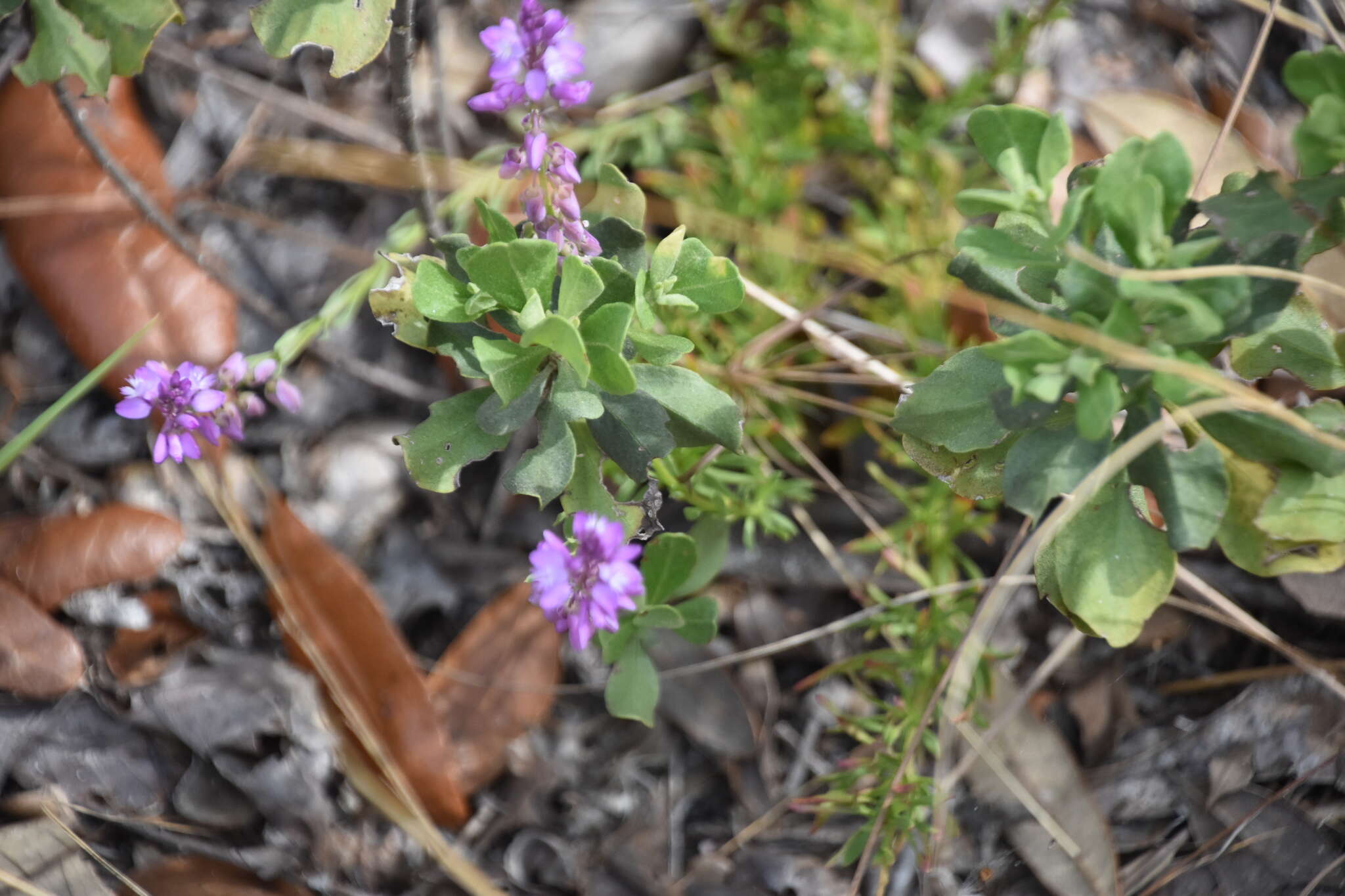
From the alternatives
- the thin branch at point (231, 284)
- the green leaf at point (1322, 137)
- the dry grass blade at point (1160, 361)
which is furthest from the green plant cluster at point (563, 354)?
the thin branch at point (231, 284)

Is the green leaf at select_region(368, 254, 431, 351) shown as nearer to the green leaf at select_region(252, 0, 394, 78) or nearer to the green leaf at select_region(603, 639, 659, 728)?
the green leaf at select_region(252, 0, 394, 78)

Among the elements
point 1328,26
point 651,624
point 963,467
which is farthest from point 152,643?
point 1328,26

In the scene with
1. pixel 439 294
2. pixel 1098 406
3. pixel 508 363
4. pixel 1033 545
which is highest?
pixel 439 294

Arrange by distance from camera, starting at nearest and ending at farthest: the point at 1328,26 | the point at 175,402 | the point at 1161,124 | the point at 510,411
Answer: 1. the point at 510,411
2. the point at 175,402
3. the point at 1328,26
4. the point at 1161,124

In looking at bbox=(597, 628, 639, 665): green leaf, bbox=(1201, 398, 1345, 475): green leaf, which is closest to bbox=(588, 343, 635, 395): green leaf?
bbox=(597, 628, 639, 665): green leaf

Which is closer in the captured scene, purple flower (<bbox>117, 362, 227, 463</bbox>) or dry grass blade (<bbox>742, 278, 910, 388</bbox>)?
purple flower (<bbox>117, 362, 227, 463</bbox>)

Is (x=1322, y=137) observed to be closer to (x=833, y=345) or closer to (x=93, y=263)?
(x=833, y=345)

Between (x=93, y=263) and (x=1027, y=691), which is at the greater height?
(x=93, y=263)
